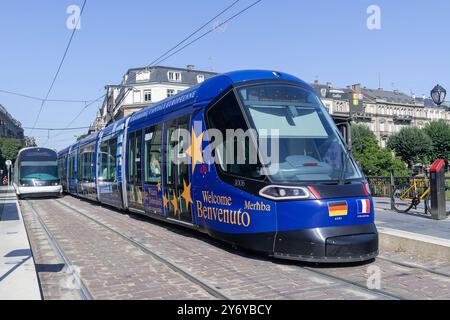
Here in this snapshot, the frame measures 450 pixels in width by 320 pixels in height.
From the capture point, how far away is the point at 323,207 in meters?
6.22

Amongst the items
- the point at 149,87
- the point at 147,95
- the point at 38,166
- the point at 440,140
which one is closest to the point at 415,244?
the point at 38,166

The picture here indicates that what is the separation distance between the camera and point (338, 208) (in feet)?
20.7

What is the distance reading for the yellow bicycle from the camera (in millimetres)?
11923

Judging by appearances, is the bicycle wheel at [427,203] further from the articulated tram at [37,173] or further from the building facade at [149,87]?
the building facade at [149,87]

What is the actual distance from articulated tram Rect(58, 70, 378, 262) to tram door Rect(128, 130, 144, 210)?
222 centimetres

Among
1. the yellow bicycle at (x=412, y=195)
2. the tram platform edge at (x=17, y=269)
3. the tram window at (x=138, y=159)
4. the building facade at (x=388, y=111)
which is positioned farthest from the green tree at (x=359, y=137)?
the tram platform edge at (x=17, y=269)

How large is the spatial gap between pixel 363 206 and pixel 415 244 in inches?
59.1

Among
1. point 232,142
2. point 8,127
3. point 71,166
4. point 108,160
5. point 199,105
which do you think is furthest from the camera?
point 8,127

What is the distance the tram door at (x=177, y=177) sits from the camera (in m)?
8.74

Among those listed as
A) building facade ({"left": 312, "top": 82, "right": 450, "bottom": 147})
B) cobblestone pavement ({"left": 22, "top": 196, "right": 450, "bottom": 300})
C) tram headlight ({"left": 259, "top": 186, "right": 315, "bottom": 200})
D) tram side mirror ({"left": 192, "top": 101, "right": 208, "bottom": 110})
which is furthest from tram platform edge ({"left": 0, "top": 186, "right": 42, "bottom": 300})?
building facade ({"left": 312, "top": 82, "right": 450, "bottom": 147})

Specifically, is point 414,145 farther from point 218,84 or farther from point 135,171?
point 218,84

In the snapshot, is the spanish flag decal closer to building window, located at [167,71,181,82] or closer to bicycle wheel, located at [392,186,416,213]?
bicycle wheel, located at [392,186,416,213]
